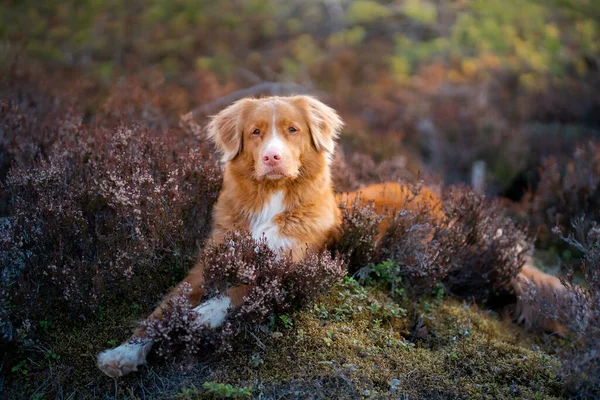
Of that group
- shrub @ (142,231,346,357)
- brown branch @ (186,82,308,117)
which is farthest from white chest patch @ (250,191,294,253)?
brown branch @ (186,82,308,117)

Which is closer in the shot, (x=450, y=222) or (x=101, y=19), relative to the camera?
(x=450, y=222)

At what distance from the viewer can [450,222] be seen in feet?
16.1

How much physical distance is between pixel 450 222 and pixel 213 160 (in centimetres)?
215

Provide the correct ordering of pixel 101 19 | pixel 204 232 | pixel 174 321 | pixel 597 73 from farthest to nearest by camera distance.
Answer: pixel 101 19 < pixel 597 73 < pixel 204 232 < pixel 174 321

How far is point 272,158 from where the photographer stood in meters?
3.84

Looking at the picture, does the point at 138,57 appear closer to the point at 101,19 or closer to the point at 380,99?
the point at 101,19

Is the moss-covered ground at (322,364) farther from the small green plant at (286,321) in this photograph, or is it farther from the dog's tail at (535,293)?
the dog's tail at (535,293)

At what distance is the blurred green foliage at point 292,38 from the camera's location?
1073cm

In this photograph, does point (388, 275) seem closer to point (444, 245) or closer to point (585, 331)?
point (444, 245)

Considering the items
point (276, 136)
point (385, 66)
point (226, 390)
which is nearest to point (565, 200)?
point (276, 136)

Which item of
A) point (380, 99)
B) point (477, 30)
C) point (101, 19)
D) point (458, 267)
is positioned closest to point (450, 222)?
point (458, 267)

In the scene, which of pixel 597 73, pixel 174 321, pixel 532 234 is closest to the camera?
pixel 174 321

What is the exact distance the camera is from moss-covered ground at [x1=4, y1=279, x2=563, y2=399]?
329 centimetres

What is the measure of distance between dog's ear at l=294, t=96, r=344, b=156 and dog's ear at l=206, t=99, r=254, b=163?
0.43 m
